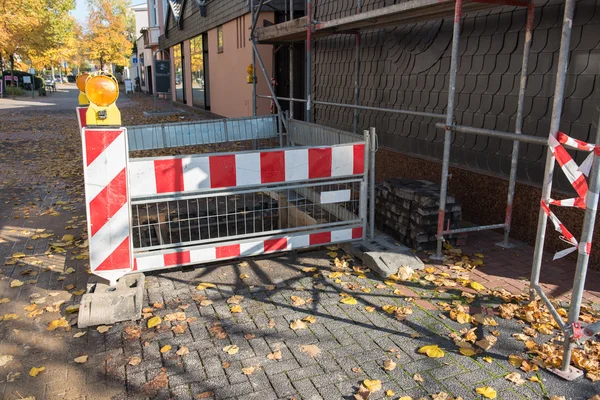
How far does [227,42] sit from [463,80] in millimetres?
12499

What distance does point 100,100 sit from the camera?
149 inches

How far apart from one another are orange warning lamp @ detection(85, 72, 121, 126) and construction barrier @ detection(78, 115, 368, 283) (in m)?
0.09

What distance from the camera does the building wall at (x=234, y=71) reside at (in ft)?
47.7

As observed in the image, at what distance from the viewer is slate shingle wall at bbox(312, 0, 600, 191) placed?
15.5ft

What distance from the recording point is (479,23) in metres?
5.92

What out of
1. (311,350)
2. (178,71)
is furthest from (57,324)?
(178,71)

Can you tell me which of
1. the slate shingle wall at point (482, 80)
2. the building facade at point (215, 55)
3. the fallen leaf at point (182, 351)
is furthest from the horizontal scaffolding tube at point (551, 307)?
the building facade at point (215, 55)

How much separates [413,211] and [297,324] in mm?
2162

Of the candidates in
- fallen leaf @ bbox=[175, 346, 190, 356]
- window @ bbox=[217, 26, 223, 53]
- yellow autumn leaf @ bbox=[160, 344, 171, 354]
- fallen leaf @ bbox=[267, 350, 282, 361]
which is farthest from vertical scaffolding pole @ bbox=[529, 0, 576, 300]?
window @ bbox=[217, 26, 223, 53]

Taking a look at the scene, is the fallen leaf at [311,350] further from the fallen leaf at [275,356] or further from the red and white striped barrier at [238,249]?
the red and white striped barrier at [238,249]

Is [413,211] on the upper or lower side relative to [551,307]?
upper

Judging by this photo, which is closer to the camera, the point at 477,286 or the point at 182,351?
the point at 182,351

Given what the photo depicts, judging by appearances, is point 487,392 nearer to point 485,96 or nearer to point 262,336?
point 262,336

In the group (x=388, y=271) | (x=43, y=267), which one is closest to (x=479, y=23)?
(x=388, y=271)
